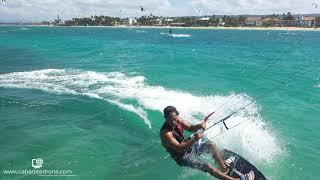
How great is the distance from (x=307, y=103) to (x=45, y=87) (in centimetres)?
1386

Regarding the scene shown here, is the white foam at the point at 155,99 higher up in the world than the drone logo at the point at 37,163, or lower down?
higher up

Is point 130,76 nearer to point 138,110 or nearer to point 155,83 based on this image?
point 155,83

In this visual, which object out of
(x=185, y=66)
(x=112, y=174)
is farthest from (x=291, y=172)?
(x=185, y=66)

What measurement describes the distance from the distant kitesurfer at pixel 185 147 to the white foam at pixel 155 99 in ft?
9.03

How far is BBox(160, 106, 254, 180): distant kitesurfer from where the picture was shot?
28.7 feet

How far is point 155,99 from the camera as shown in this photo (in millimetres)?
19250

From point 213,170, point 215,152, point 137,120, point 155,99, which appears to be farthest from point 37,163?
point 155,99

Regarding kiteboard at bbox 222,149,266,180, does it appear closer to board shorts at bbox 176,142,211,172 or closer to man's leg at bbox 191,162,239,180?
man's leg at bbox 191,162,239,180

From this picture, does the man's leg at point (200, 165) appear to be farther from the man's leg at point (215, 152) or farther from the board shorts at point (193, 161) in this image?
the man's leg at point (215, 152)

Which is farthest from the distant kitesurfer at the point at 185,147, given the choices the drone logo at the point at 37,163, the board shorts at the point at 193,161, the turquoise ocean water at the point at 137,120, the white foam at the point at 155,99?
the drone logo at the point at 37,163

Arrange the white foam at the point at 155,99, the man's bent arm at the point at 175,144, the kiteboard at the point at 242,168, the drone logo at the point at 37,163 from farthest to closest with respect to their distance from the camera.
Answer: the white foam at the point at 155,99 → the drone logo at the point at 37,163 → the kiteboard at the point at 242,168 → the man's bent arm at the point at 175,144

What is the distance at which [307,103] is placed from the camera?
19.4 meters

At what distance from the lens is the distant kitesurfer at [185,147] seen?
874 centimetres

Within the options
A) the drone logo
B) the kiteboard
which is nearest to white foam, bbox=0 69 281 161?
the kiteboard
